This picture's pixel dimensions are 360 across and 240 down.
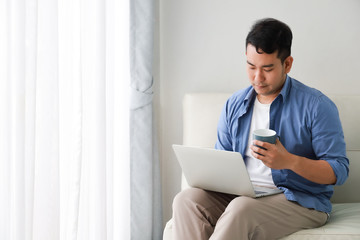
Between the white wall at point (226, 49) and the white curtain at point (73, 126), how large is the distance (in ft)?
0.77

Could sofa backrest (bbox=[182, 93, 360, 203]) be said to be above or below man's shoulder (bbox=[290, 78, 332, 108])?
below

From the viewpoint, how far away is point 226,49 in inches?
96.4

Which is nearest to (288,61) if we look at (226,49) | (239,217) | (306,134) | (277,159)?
(306,134)

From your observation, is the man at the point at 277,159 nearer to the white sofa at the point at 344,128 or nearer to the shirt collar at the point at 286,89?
the shirt collar at the point at 286,89

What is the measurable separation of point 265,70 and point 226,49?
812 mm

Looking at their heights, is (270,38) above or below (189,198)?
above

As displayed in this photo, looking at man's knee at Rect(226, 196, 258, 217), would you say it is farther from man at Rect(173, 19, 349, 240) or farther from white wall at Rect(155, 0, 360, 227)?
white wall at Rect(155, 0, 360, 227)

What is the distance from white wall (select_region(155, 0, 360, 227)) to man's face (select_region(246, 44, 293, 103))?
74cm

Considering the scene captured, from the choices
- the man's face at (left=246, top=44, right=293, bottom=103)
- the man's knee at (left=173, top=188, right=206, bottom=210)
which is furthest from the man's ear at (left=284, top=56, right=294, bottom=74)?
the man's knee at (left=173, top=188, right=206, bottom=210)

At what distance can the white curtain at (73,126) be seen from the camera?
4.71 feet

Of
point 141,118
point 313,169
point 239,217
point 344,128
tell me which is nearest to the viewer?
point 239,217

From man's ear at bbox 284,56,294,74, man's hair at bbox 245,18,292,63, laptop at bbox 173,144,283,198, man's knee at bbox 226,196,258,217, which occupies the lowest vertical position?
man's knee at bbox 226,196,258,217

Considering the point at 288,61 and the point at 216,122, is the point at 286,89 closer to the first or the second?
the point at 288,61

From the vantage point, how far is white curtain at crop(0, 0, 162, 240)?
1437 mm
